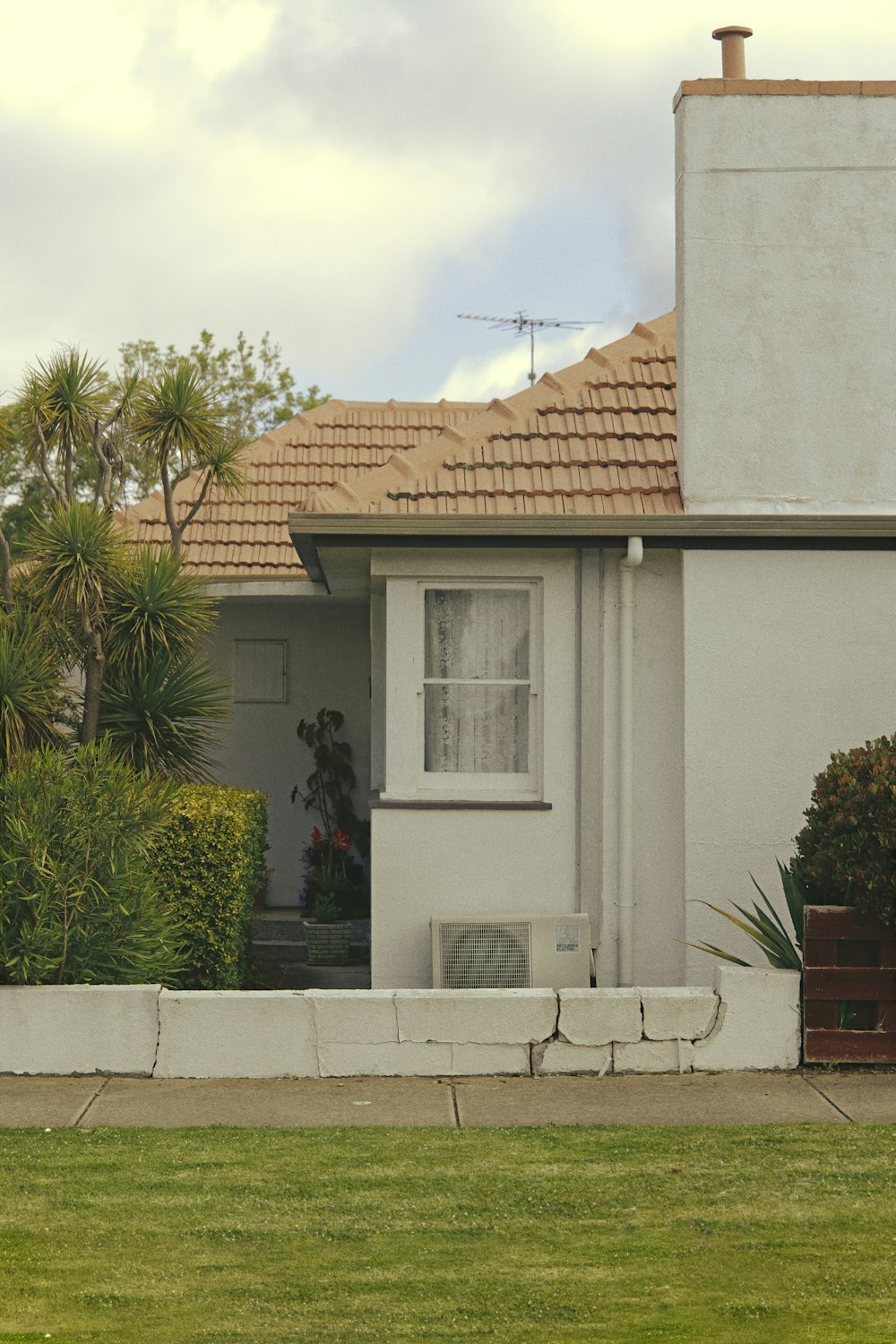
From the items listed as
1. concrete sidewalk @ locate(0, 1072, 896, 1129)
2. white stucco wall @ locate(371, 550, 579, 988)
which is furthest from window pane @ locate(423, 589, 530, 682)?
concrete sidewalk @ locate(0, 1072, 896, 1129)

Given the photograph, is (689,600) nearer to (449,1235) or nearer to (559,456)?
(559,456)

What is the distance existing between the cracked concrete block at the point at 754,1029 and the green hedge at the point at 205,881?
2849mm

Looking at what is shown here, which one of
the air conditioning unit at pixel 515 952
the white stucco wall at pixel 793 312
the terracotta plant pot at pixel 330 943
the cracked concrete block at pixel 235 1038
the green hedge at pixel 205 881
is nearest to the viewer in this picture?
the cracked concrete block at pixel 235 1038

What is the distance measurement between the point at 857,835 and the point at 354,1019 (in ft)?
8.91

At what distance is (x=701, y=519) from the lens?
9.09 m

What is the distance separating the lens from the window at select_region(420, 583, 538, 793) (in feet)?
31.3

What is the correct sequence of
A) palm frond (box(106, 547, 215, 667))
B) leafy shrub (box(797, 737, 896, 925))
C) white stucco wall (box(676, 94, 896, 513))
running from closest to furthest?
1. leafy shrub (box(797, 737, 896, 925))
2. white stucco wall (box(676, 94, 896, 513))
3. palm frond (box(106, 547, 215, 667))

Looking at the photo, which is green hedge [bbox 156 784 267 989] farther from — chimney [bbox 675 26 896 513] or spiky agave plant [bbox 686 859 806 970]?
chimney [bbox 675 26 896 513]

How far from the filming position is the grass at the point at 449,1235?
14.9 feet

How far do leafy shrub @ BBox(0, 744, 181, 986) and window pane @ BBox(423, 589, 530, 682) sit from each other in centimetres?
216

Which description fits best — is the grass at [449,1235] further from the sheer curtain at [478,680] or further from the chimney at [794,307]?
the chimney at [794,307]

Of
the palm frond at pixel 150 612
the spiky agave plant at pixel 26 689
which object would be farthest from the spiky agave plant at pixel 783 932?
the spiky agave plant at pixel 26 689

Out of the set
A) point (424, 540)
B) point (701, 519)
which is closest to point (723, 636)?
point (701, 519)

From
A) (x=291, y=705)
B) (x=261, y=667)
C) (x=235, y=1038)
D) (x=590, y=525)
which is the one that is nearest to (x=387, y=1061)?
(x=235, y=1038)
